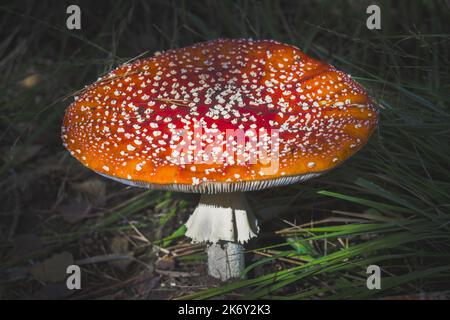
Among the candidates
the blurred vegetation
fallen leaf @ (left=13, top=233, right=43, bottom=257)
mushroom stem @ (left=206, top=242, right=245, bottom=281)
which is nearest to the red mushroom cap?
the blurred vegetation

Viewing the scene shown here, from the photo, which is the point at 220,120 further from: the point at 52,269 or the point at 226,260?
the point at 52,269

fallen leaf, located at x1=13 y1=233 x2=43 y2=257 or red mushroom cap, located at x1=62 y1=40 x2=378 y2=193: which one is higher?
red mushroom cap, located at x1=62 y1=40 x2=378 y2=193

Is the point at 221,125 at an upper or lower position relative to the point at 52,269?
upper

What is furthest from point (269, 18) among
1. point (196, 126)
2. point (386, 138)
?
point (196, 126)

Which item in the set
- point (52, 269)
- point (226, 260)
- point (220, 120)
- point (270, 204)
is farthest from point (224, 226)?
point (52, 269)

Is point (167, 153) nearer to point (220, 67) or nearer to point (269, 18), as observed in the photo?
point (220, 67)

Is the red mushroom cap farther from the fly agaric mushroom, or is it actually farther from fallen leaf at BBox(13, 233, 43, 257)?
fallen leaf at BBox(13, 233, 43, 257)

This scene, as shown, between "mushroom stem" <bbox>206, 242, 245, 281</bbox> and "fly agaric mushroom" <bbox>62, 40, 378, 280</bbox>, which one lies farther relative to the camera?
"mushroom stem" <bbox>206, 242, 245, 281</bbox>
